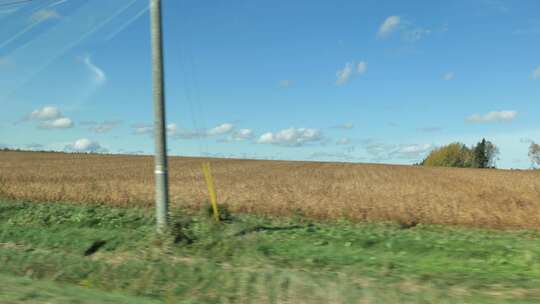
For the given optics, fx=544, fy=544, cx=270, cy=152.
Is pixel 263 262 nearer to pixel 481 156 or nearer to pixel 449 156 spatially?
pixel 481 156

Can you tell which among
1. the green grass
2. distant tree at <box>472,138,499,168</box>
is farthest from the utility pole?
distant tree at <box>472,138,499,168</box>

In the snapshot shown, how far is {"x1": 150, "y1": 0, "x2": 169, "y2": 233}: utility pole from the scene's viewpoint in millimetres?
12031

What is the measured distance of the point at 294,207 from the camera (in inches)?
714

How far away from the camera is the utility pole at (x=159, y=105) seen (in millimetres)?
12031

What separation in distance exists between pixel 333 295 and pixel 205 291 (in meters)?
1.91

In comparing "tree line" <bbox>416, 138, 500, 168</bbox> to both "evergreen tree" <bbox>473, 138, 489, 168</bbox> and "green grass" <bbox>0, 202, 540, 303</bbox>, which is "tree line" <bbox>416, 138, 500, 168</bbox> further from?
"green grass" <bbox>0, 202, 540, 303</bbox>

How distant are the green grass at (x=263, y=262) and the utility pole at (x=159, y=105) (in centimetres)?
75

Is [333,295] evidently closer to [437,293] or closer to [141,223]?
[437,293]

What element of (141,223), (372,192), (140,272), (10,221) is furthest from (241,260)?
(372,192)

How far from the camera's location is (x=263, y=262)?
31.5 feet

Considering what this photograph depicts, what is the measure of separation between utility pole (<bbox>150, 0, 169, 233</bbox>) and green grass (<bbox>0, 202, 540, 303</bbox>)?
754 millimetres

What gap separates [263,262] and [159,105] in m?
4.51

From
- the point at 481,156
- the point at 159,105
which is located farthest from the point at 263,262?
the point at 481,156

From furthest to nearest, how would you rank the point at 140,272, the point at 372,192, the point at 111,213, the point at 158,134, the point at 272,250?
the point at 372,192
the point at 111,213
the point at 158,134
the point at 272,250
the point at 140,272
